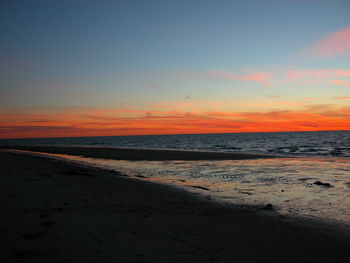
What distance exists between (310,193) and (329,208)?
249cm

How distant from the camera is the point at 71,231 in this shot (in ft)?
18.2

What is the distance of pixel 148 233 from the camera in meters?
5.93

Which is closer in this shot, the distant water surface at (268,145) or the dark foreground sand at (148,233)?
the dark foreground sand at (148,233)

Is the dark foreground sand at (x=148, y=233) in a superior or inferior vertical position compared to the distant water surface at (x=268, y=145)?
superior

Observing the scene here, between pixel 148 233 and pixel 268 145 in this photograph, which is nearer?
pixel 148 233

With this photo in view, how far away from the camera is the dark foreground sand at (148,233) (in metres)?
4.77

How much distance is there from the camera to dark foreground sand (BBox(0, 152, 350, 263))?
4.77 m

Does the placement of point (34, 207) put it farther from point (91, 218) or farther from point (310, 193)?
point (310, 193)

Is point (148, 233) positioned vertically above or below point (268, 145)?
above

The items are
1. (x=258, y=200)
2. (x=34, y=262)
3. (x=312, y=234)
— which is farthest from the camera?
(x=258, y=200)

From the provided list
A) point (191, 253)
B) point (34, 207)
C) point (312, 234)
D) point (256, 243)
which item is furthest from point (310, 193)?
point (34, 207)

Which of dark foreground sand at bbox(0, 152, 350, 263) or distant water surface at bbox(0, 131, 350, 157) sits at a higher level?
dark foreground sand at bbox(0, 152, 350, 263)

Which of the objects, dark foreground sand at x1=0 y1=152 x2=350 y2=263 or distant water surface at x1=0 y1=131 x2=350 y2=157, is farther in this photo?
distant water surface at x1=0 y1=131 x2=350 y2=157

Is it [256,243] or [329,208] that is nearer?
[256,243]
